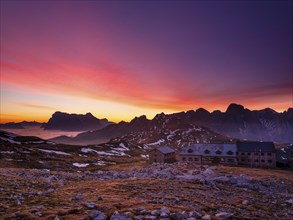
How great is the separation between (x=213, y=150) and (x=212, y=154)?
7.75ft

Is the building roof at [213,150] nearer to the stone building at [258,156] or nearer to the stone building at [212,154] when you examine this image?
the stone building at [212,154]

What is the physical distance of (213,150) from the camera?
4309 inches

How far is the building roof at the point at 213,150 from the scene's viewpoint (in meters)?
108

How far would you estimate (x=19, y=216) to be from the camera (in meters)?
18.5

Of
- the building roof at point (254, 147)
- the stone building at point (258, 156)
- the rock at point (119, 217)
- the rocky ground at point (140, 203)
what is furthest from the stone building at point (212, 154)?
the rock at point (119, 217)

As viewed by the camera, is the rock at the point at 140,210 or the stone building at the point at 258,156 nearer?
the rock at the point at 140,210

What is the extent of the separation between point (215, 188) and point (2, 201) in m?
30.2

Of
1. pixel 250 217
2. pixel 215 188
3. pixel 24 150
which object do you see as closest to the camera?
pixel 250 217

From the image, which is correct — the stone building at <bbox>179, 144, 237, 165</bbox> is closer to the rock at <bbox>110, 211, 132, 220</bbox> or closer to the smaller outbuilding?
the smaller outbuilding

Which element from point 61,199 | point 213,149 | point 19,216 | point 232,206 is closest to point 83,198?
point 61,199

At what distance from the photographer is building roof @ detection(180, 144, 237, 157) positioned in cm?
10756

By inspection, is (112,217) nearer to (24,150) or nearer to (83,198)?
(83,198)

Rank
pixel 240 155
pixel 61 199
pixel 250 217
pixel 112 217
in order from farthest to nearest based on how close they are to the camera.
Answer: pixel 240 155, pixel 61 199, pixel 250 217, pixel 112 217

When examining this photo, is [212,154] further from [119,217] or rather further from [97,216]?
[97,216]
